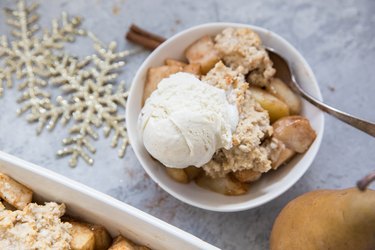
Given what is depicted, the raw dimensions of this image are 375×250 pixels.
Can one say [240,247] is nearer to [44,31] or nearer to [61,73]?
[61,73]

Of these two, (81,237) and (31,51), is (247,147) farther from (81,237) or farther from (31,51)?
(31,51)

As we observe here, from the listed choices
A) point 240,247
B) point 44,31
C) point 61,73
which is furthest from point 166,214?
point 44,31

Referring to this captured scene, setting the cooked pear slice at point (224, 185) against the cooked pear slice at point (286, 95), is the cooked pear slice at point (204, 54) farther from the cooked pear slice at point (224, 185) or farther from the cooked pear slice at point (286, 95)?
the cooked pear slice at point (224, 185)

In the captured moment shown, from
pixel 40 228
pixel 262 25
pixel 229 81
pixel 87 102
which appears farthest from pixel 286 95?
pixel 40 228

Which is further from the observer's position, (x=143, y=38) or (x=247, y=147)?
(x=143, y=38)

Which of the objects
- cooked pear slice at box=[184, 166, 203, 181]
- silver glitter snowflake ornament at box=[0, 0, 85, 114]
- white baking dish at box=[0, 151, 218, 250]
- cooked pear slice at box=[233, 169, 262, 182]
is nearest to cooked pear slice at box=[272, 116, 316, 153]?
cooked pear slice at box=[233, 169, 262, 182]

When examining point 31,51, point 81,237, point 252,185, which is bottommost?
point 252,185
